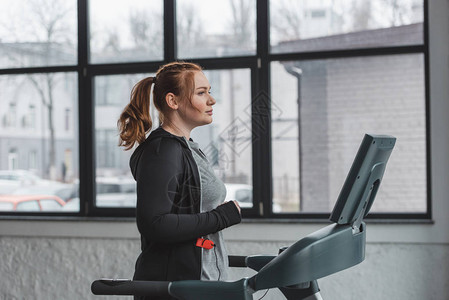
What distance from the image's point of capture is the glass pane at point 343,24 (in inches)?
130

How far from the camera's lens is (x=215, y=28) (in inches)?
139

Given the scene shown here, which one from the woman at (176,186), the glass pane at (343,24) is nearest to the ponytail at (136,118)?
the woman at (176,186)

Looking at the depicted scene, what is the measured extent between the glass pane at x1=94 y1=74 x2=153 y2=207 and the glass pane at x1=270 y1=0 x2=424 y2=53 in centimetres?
95

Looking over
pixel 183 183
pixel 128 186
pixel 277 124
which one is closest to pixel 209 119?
pixel 183 183

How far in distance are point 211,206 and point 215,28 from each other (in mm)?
2081

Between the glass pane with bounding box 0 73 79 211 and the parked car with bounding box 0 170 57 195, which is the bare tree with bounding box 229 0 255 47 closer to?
the glass pane with bounding box 0 73 79 211

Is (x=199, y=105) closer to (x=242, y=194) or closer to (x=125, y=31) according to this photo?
(x=242, y=194)

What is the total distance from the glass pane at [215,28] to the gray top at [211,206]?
190 cm

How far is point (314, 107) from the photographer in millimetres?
3402

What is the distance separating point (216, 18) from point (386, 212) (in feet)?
5.16

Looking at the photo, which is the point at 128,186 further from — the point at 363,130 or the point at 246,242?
the point at 363,130

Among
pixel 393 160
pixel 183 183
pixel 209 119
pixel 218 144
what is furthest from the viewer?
pixel 218 144

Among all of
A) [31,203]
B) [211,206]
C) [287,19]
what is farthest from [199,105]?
[31,203]

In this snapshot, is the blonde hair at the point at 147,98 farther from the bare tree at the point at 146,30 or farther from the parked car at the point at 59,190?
the parked car at the point at 59,190
